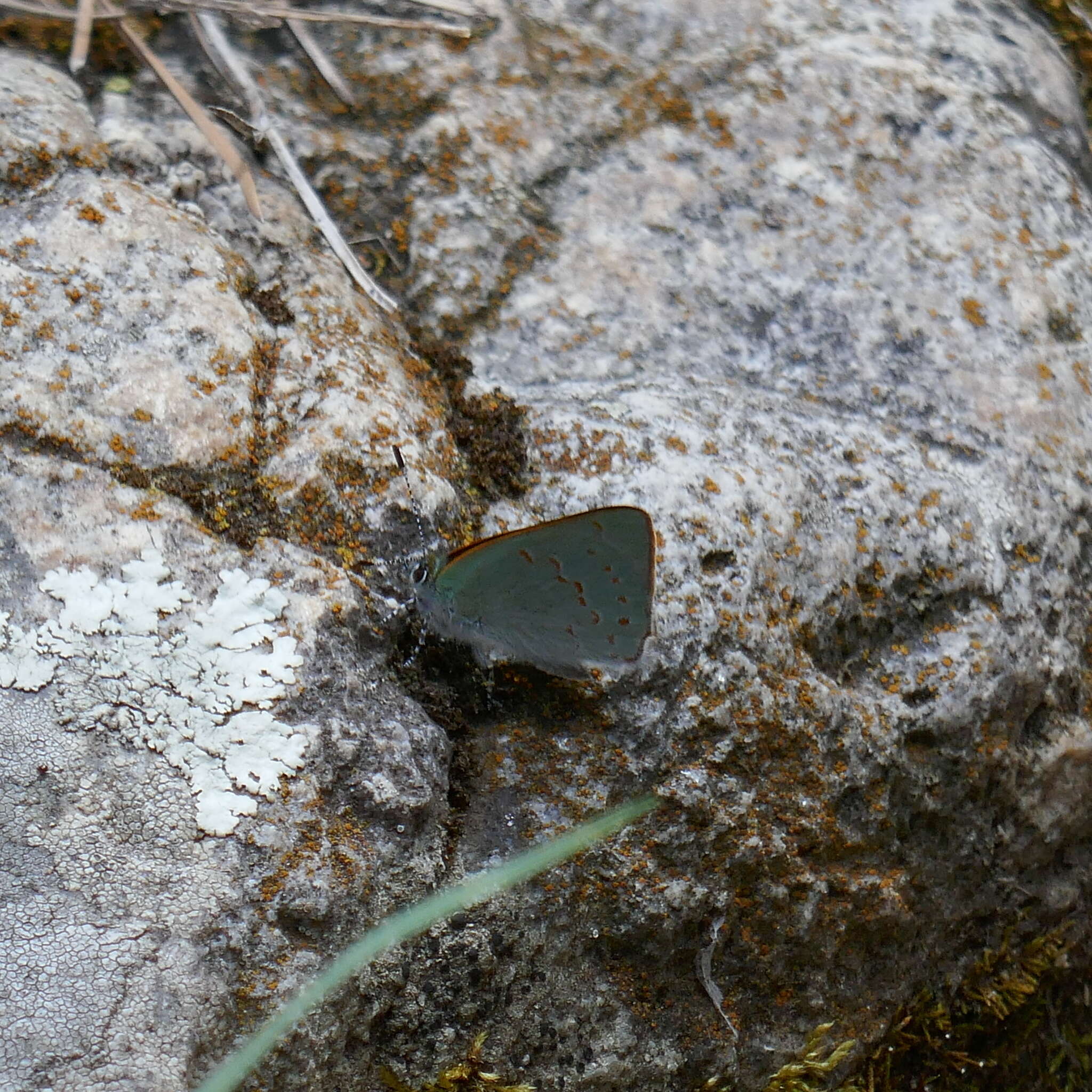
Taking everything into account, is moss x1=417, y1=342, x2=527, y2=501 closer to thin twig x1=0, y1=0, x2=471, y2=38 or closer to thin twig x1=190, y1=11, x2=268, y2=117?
thin twig x1=190, y1=11, x2=268, y2=117

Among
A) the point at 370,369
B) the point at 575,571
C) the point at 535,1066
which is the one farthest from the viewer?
the point at 370,369

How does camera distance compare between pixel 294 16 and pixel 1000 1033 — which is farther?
pixel 294 16

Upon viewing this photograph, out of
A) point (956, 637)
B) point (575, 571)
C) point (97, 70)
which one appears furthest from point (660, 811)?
point (97, 70)

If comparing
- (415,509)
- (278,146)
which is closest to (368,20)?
(278,146)

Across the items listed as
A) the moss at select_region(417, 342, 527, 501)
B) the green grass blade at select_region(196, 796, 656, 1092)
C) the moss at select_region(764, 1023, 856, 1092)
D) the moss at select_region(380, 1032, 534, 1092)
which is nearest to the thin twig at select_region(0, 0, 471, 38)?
the moss at select_region(417, 342, 527, 501)

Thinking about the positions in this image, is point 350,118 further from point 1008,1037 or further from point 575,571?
point 1008,1037

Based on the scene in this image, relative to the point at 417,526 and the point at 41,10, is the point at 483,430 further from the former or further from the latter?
the point at 41,10

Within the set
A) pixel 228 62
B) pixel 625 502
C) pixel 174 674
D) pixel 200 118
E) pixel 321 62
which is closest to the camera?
pixel 174 674
